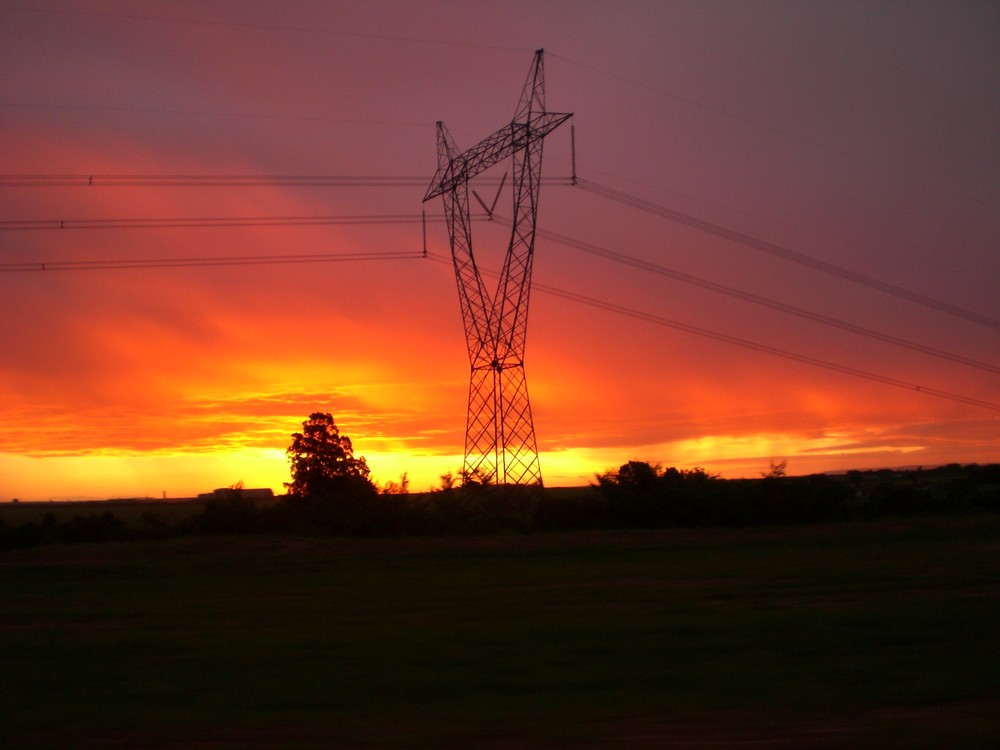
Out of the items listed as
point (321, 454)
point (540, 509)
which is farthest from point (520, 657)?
point (321, 454)

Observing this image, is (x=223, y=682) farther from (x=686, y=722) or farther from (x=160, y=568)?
(x=160, y=568)

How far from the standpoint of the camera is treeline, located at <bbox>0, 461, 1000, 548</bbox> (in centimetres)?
3466

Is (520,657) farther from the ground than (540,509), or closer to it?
closer to it

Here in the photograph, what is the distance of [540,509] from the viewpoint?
36.6 meters

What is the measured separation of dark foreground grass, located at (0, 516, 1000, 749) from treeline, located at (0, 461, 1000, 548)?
12.5m

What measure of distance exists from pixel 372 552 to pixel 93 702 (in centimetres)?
1740

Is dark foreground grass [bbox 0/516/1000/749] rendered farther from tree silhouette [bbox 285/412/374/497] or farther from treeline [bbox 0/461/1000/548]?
tree silhouette [bbox 285/412/374/497]

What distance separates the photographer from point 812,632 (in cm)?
1259

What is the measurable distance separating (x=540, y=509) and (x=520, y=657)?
25180 millimetres

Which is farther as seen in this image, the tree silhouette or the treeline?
the tree silhouette

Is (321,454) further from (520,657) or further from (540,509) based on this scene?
(520,657)

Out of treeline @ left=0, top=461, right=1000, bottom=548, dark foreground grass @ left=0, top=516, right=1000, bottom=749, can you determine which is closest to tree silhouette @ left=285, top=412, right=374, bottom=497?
treeline @ left=0, top=461, right=1000, bottom=548

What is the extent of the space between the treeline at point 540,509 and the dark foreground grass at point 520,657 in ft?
41.1

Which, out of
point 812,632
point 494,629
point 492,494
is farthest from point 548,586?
point 492,494
